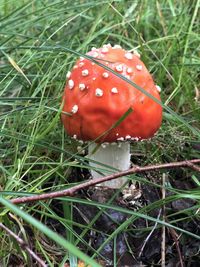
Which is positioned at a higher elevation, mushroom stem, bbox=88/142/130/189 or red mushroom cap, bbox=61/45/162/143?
red mushroom cap, bbox=61/45/162/143

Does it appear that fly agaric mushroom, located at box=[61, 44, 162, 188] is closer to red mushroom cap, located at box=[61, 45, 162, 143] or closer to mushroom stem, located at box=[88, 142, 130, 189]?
red mushroom cap, located at box=[61, 45, 162, 143]

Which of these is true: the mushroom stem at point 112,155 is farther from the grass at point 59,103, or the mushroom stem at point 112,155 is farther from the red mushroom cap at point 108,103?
the red mushroom cap at point 108,103

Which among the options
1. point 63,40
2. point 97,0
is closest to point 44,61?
point 63,40

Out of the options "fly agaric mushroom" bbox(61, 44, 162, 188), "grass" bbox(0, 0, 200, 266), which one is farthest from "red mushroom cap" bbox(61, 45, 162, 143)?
"grass" bbox(0, 0, 200, 266)

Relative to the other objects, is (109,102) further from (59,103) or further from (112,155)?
(59,103)

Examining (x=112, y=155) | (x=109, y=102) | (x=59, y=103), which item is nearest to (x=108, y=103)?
(x=109, y=102)

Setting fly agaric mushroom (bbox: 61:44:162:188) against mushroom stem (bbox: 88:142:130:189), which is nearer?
fly agaric mushroom (bbox: 61:44:162:188)
